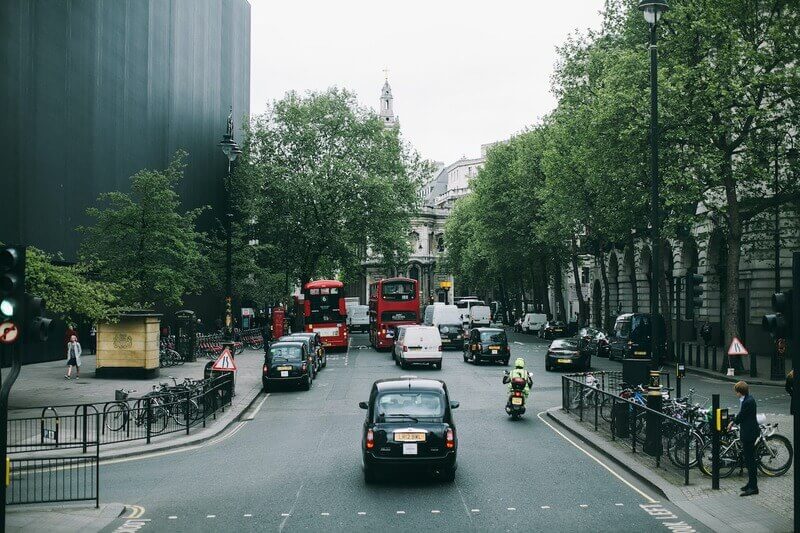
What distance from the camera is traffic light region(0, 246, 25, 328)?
360 inches

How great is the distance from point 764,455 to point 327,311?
3608 cm

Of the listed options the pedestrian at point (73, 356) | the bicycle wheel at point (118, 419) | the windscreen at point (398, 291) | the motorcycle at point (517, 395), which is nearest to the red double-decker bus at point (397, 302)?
the windscreen at point (398, 291)

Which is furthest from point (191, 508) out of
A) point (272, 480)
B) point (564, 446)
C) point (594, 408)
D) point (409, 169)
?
point (409, 169)

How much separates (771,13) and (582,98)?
41.1 ft

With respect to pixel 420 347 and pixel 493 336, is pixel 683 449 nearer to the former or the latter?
pixel 420 347

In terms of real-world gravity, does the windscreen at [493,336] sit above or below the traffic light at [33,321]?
below

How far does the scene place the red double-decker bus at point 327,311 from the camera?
47.5m

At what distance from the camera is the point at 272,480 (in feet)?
46.2

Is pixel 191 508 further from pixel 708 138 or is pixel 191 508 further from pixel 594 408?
pixel 708 138

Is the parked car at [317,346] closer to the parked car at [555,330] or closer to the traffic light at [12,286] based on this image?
the traffic light at [12,286]

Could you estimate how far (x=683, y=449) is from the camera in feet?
43.7

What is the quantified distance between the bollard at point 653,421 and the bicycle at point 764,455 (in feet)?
3.04

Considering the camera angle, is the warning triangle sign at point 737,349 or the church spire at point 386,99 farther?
the church spire at point 386,99

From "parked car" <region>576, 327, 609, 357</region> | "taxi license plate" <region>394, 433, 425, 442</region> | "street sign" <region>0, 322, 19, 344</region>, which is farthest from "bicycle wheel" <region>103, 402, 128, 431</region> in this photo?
"parked car" <region>576, 327, 609, 357</region>
